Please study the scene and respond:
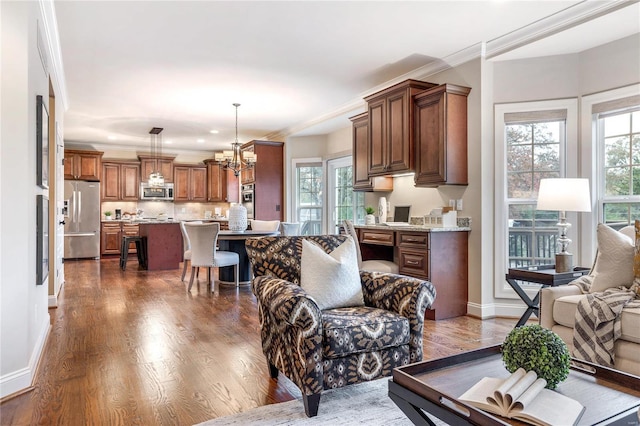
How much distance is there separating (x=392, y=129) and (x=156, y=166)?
7112mm

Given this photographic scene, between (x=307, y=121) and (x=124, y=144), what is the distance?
15.7 ft

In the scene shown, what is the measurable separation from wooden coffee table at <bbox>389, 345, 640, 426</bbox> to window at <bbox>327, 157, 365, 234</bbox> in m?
5.28

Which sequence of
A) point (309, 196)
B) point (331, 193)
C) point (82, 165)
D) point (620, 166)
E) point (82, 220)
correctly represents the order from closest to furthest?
point (620, 166)
point (331, 193)
point (309, 196)
point (82, 220)
point (82, 165)

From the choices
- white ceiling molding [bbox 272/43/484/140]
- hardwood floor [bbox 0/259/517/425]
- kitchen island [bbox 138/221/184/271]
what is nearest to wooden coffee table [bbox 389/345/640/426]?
hardwood floor [bbox 0/259/517/425]

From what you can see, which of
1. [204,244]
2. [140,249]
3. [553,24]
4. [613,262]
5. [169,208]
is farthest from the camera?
[169,208]

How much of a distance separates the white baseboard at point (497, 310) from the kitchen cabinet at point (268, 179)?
16.0ft

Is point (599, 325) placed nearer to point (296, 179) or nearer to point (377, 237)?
point (377, 237)

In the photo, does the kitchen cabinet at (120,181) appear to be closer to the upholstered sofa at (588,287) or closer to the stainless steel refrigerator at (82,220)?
the stainless steel refrigerator at (82,220)

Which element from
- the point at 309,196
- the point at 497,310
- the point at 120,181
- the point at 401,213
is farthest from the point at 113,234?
the point at 497,310

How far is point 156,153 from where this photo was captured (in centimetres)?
1017

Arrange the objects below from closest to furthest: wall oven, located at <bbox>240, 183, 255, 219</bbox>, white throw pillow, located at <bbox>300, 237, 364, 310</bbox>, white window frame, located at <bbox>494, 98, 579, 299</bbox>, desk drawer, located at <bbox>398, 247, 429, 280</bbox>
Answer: white throw pillow, located at <bbox>300, 237, 364, 310</bbox>, desk drawer, located at <bbox>398, 247, 429, 280</bbox>, white window frame, located at <bbox>494, 98, 579, 299</bbox>, wall oven, located at <bbox>240, 183, 255, 219</bbox>

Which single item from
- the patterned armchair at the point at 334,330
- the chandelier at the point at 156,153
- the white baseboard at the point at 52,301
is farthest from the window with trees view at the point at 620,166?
the chandelier at the point at 156,153

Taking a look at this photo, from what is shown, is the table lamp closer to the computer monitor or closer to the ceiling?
the ceiling

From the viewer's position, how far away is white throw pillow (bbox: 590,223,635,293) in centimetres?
266
